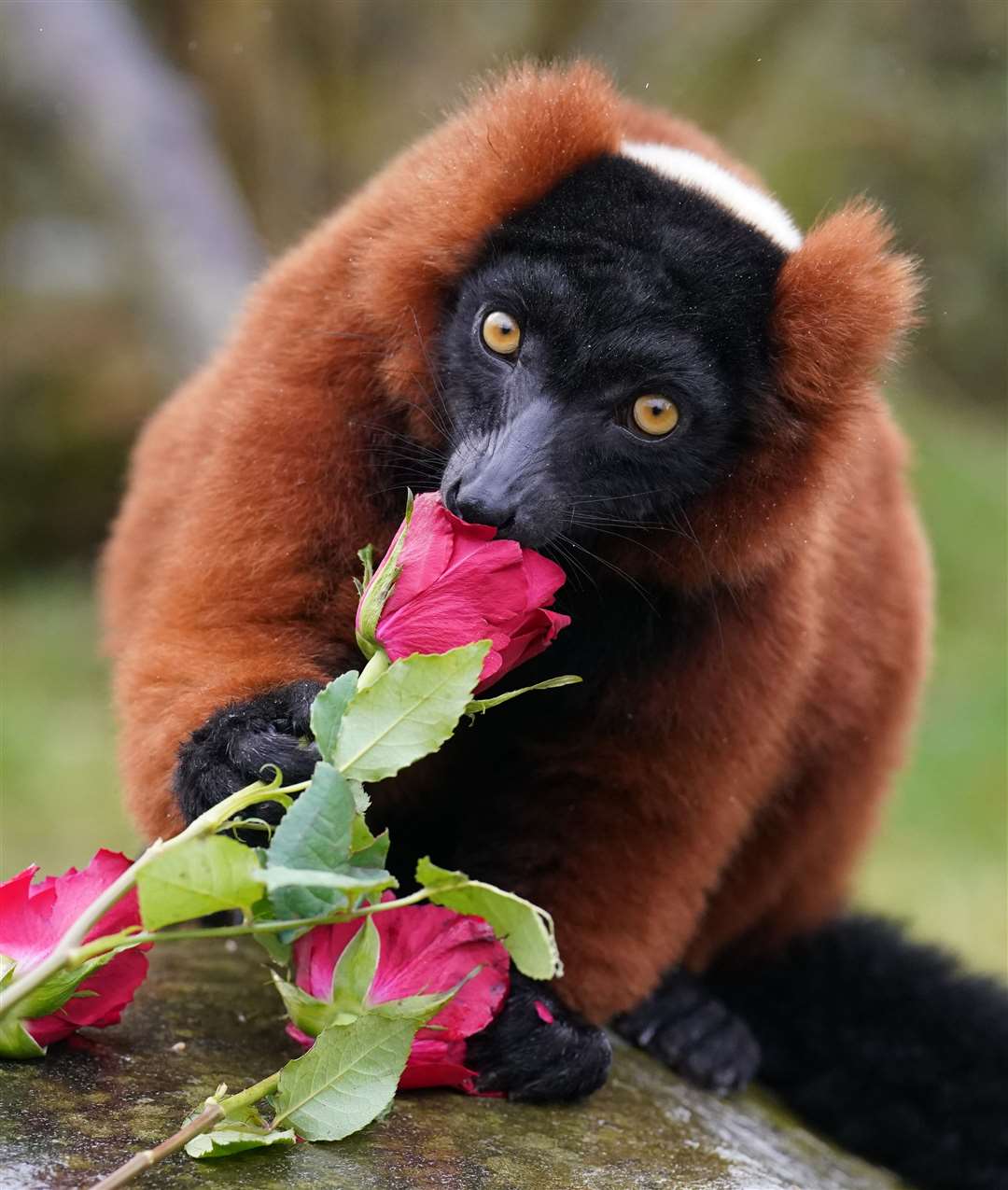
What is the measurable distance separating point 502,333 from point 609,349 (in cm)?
25

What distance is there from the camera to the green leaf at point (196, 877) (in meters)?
2.09

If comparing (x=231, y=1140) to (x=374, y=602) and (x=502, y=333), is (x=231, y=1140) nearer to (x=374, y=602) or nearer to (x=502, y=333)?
(x=374, y=602)

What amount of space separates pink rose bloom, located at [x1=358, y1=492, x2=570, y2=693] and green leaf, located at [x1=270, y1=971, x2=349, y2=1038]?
1.83 feet

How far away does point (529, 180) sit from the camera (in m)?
3.22

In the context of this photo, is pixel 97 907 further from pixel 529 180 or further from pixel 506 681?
pixel 529 180

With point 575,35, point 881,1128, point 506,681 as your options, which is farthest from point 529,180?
point 575,35

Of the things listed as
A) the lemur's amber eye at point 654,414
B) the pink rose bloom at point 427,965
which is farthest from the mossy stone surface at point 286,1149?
the lemur's amber eye at point 654,414

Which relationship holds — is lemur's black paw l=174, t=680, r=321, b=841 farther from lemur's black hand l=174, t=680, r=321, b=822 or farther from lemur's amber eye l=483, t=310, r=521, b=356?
lemur's amber eye l=483, t=310, r=521, b=356

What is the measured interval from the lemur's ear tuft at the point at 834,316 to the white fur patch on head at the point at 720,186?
0.59 ft

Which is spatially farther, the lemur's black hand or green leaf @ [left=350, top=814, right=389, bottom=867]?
the lemur's black hand

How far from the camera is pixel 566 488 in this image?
9.73 feet

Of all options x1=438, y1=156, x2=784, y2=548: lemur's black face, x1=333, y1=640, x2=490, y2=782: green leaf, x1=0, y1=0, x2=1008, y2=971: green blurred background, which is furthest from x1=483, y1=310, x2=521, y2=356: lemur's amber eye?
x1=0, y1=0, x2=1008, y2=971: green blurred background

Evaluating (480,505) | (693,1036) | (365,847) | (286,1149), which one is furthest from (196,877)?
(693,1036)

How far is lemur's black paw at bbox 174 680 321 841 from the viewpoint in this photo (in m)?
2.58
